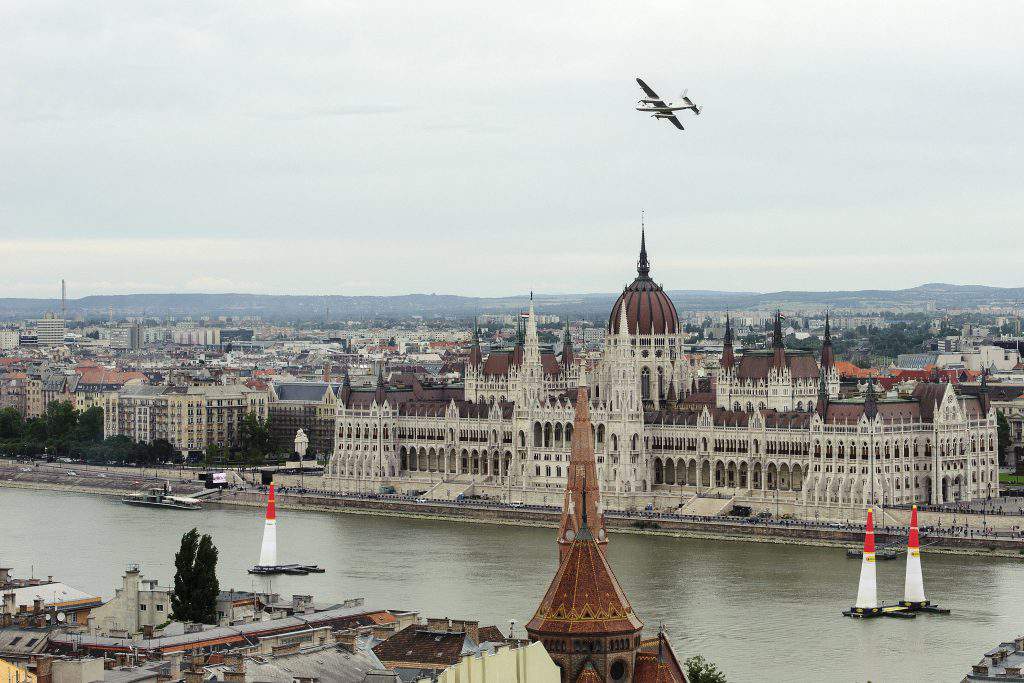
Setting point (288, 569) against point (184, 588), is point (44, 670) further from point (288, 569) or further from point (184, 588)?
point (288, 569)

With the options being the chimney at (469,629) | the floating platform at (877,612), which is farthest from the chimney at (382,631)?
the floating platform at (877,612)

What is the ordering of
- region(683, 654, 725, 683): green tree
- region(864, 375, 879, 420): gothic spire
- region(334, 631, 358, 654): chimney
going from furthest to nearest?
region(864, 375, 879, 420): gothic spire, region(683, 654, 725, 683): green tree, region(334, 631, 358, 654): chimney

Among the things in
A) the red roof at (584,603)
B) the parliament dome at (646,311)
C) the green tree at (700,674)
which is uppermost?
the parliament dome at (646,311)

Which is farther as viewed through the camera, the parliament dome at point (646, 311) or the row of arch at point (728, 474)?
the parliament dome at point (646, 311)

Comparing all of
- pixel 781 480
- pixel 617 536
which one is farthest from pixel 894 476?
pixel 617 536

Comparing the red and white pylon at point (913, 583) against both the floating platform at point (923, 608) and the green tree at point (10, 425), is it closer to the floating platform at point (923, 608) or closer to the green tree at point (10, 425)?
the floating platform at point (923, 608)

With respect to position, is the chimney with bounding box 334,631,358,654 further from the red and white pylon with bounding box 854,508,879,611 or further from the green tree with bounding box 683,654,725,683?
the red and white pylon with bounding box 854,508,879,611

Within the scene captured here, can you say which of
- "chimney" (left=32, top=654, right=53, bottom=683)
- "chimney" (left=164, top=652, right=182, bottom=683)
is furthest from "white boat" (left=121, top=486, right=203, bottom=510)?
"chimney" (left=32, top=654, right=53, bottom=683)
